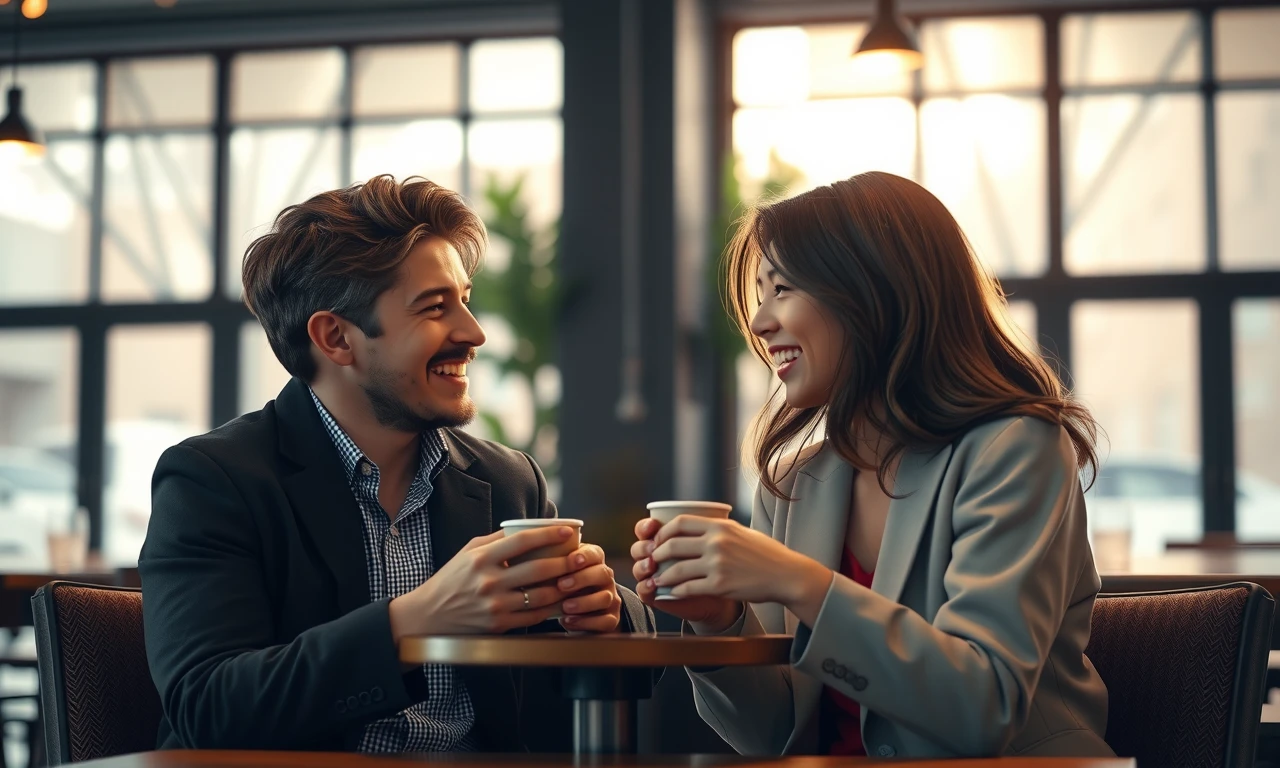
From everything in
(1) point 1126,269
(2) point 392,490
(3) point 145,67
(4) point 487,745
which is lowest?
(4) point 487,745

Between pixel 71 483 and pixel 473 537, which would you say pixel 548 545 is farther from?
pixel 71 483

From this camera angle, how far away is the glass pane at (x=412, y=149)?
27.9ft

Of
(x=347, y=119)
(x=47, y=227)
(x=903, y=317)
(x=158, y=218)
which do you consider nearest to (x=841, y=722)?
(x=903, y=317)

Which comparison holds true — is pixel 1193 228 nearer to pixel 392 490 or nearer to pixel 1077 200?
pixel 1077 200

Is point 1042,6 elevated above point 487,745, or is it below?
above

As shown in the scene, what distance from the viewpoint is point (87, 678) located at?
5.69 feet

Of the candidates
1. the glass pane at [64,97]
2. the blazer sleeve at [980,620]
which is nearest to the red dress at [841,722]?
the blazer sleeve at [980,620]

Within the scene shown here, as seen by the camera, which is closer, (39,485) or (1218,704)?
(1218,704)

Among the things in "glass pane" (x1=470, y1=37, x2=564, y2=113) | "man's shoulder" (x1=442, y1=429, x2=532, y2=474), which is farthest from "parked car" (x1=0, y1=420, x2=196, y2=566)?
"man's shoulder" (x1=442, y1=429, x2=532, y2=474)

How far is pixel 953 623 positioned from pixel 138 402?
8.06 m

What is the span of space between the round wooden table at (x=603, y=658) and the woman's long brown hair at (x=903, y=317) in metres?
0.39

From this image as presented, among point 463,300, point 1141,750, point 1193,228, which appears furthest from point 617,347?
point 1141,750

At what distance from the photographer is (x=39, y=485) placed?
8.74 m

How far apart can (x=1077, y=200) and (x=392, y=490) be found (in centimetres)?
666
